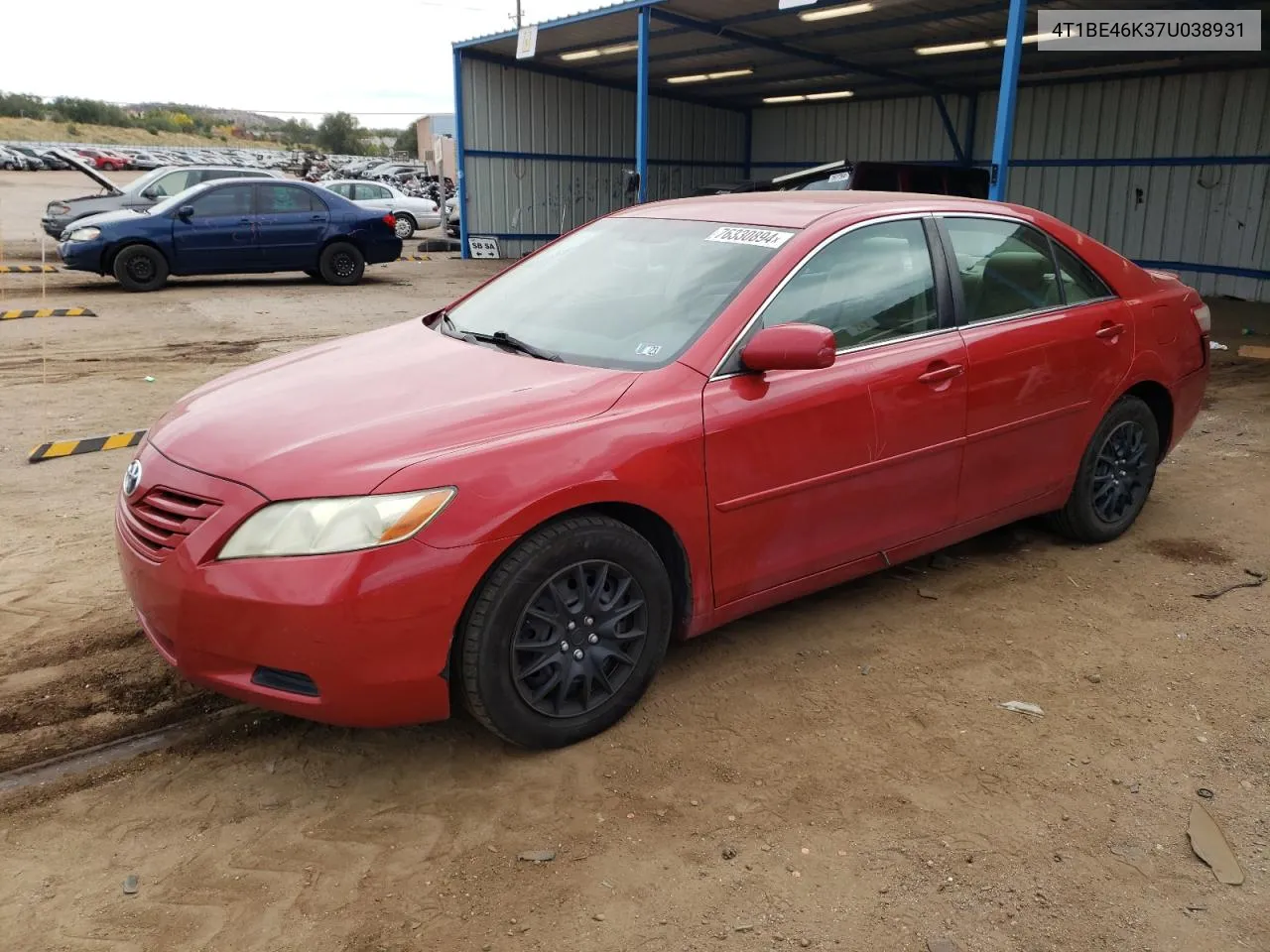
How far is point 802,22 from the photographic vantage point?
51.2 ft

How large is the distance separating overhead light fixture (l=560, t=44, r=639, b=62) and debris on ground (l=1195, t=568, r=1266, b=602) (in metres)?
16.0

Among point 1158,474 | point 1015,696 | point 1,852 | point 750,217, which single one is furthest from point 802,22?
point 1,852

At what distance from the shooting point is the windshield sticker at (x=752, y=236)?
11.4 ft

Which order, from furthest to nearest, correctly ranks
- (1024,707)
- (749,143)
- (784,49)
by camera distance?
(749,143) → (784,49) → (1024,707)

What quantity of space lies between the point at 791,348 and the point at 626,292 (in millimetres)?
776

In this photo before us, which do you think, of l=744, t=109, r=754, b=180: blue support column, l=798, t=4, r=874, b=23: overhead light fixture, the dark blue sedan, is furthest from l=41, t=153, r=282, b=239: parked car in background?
l=744, t=109, r=754, b=180: blue support column

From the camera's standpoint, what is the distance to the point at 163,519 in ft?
9.13

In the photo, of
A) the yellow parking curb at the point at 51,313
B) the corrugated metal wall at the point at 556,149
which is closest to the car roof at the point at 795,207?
the yellow parking curb at the point at 51,313

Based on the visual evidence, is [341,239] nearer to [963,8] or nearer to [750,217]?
[963,8]

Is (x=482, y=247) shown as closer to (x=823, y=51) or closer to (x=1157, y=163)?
(x=823, y=51)

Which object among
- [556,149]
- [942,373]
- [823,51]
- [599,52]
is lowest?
[942,373]

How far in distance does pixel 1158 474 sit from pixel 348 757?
195 inches

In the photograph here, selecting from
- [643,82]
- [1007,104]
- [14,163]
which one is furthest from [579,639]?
[14,163]

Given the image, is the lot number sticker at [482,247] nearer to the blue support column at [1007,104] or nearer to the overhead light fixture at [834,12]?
the overhead light fixture at [834,12]
